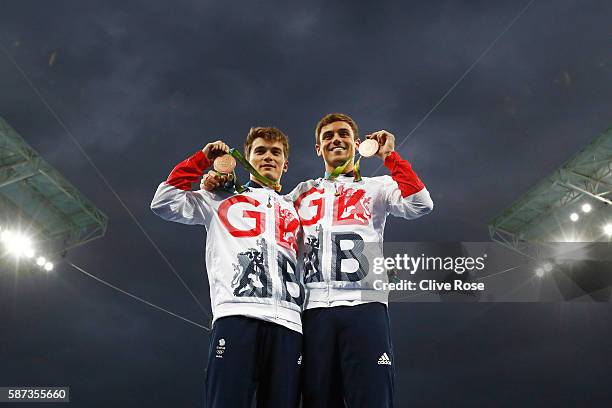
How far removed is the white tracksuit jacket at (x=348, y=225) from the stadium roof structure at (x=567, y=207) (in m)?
10.9

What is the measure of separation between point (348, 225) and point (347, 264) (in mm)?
269

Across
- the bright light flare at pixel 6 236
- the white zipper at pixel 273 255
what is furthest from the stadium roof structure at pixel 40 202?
the white zipper at pixel 273 255

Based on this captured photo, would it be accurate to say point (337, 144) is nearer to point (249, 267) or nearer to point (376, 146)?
point (376, 146)

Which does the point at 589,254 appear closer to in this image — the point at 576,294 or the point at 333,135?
the point at 576,294

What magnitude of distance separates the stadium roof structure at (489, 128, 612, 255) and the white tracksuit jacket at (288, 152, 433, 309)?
10926mm

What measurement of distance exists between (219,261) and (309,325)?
686 mm

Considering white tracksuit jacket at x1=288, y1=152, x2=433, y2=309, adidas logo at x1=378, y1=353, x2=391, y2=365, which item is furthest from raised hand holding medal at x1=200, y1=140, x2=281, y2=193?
adidas logo at x1=378, y1=353, x2=391, y2=365

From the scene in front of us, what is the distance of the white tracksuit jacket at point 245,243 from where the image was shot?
351 cm

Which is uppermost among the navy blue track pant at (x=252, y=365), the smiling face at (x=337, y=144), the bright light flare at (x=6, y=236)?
the bright light flare at (x=6, y=236)

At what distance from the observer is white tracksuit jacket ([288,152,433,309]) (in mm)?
3650

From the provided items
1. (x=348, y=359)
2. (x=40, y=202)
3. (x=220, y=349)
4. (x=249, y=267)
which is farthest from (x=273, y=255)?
(x=40, y=202)

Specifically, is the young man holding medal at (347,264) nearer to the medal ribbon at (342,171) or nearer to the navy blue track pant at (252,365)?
the medal ribbon at (342,171)

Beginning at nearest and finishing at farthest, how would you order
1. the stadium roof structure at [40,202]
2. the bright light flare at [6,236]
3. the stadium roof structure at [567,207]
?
the stadium roof structure at [40,202] < the stadium roof structure at [567,207] < the bright light flare at [6,236]

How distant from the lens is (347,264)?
371cm
